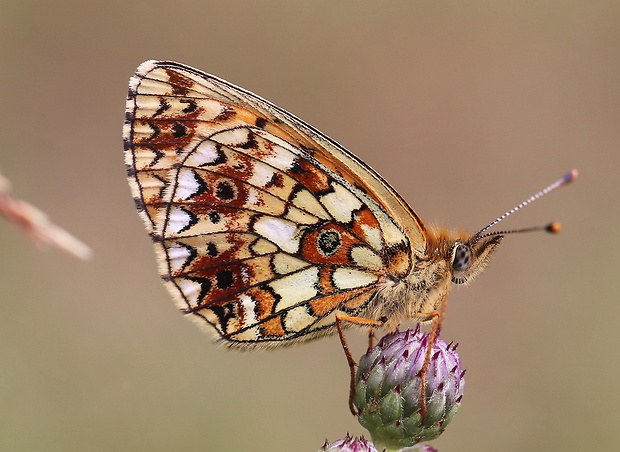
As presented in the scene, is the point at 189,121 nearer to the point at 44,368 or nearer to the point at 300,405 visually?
the point at 44,368

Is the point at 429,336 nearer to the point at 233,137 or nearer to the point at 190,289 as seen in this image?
the point at 190,289

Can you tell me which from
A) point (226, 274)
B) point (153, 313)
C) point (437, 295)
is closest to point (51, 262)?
point (153, 313)

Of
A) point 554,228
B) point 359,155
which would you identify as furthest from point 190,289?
point 359,155

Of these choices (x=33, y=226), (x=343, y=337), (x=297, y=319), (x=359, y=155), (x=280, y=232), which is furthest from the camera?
(x=359, y=155)

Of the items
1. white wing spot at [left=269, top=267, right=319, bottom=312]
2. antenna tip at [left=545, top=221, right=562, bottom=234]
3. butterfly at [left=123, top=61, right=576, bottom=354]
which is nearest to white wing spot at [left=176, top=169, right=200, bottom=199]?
butterfly at [left=123, top=61, right=576, bottom=354]

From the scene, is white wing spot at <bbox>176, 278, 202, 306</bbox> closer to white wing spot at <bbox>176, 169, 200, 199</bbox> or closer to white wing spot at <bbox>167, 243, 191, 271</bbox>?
white wing spot at <bbox>167, 243, 191, 271</bbox>

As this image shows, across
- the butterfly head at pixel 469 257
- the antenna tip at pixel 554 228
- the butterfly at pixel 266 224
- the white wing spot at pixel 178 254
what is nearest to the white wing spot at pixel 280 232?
the butterfly at pixel 266 224
